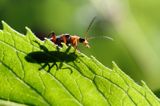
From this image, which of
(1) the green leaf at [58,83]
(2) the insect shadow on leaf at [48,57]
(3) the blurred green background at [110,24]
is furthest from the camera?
(3) the blurred green background at [110,24]

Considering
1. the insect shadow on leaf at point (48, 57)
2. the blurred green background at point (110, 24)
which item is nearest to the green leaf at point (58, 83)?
the insect shadow on leaf at point (48, 57)

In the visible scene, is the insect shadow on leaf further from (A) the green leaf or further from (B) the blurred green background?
(B) the blurred green background

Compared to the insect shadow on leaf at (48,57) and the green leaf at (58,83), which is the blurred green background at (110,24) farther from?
the green leaf at (58,83)

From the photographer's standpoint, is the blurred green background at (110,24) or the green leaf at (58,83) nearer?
the green leaf at (58,83)

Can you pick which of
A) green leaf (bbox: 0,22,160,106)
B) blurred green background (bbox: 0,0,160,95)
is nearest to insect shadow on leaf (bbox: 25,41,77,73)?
green leaf (bbox: 0,22,160,106)

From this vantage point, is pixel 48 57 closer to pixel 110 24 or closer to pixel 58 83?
pixel 58 83

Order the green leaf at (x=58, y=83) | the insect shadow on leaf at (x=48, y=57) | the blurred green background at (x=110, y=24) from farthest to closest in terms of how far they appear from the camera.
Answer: the blurred green background at (x=110, y=24) → the insect shadow on leaf at (x=48, y=57) → the green leaf at (x=58, y=83)
